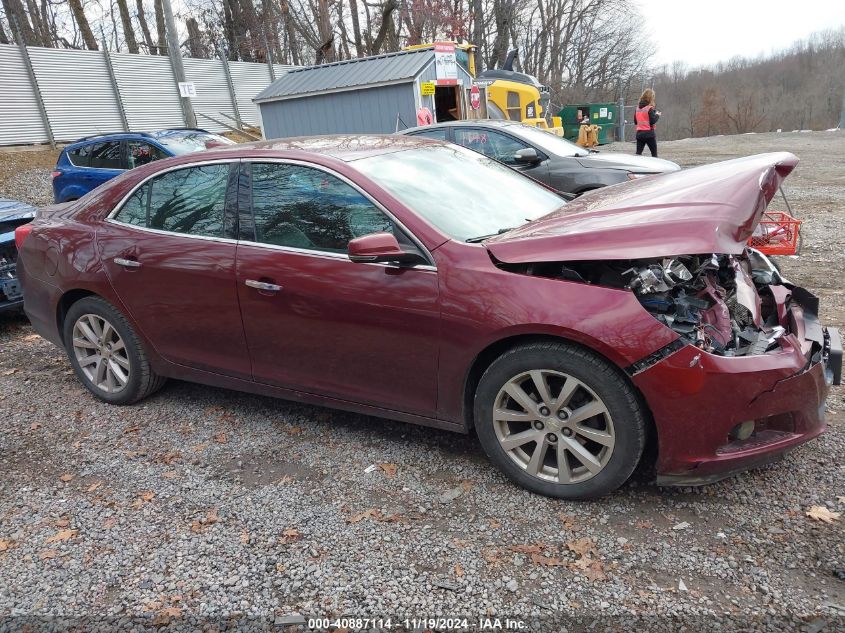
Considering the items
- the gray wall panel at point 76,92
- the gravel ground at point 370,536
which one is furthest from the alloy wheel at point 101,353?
the gray wall panel at point 76,92

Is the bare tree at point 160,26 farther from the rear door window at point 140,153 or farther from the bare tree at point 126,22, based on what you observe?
the rear door window at point 140,153

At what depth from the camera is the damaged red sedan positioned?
257 cm

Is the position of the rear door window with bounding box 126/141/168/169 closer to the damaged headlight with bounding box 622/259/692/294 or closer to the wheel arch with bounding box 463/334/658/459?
the wheel arch with bounding box 463/334/658/459

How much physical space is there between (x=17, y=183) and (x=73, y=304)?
1279 centimetres

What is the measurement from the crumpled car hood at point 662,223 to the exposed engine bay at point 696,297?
0.41ft

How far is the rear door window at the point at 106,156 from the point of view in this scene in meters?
9.73

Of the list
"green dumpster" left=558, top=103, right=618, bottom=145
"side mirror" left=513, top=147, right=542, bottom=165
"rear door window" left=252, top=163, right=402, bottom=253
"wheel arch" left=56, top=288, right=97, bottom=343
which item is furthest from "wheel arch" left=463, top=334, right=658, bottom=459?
"green dumpster" left=558, top=103, right=618, bottom=145

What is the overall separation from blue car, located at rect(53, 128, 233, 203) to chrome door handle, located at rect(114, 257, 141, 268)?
6.11m

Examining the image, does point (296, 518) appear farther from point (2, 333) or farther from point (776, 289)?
point (2, 333)

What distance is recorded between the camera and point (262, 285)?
3291mm

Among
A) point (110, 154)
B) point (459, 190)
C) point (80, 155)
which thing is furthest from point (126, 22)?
point (459, 190)

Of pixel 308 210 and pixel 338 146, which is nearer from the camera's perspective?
pixel 308 210

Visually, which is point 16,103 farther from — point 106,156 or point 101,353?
point 101,353

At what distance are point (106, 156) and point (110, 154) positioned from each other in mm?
122
